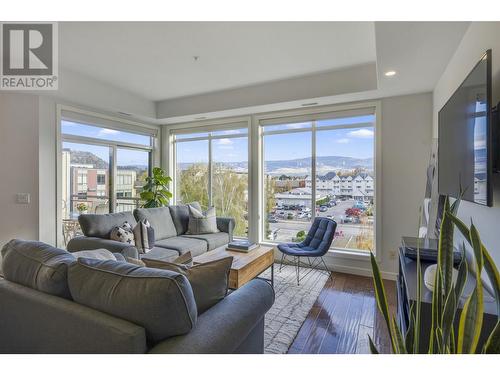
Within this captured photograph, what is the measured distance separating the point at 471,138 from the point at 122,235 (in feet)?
11.0

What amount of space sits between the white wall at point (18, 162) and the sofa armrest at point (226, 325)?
138 inches

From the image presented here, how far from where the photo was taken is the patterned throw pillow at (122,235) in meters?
3.19

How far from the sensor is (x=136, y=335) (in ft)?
3.29

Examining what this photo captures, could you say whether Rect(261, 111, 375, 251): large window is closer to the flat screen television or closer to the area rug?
the area rug

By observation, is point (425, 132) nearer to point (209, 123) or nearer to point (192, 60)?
point (192, 60)

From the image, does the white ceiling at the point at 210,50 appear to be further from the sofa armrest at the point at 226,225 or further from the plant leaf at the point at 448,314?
the plant leaf at the point at 448,314

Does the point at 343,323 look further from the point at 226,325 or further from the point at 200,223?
the point at 200,223

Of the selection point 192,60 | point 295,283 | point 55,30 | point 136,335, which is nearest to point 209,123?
point 192,60

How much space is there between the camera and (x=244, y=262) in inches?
111

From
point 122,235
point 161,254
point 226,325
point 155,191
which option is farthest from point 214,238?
point 226,325

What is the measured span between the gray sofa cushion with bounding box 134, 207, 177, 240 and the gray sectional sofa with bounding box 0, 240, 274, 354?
7.71ft

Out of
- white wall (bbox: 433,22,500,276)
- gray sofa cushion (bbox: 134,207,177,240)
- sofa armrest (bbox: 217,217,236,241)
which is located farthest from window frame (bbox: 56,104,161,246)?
white wall (bbox: 433,22,500,276)

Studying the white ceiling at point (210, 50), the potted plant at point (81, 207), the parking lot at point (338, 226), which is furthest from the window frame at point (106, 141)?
the parking lot at point (338, 226)
